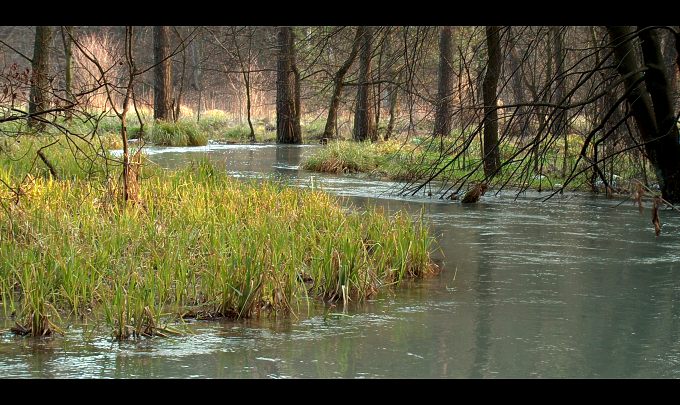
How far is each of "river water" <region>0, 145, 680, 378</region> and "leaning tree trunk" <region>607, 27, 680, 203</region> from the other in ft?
6.22

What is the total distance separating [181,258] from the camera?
20.9ft

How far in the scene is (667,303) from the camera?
20.9 feet

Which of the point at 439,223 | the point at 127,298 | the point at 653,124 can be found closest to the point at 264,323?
the point at 127,298

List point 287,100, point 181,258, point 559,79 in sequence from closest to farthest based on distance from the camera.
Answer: point 181,258
point 559,79
point 287,100

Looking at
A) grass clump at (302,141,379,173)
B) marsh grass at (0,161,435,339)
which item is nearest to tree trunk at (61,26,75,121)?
marsh grass at (0,161,435,339)

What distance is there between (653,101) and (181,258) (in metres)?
6.20

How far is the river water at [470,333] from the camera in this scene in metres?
4.78

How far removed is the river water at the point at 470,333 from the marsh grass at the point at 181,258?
0.19m

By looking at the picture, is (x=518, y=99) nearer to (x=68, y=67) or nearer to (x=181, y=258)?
(x=181, y=258)

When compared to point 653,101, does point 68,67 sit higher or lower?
higher

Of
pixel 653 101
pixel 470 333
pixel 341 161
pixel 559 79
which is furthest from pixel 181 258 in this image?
pixel 341 161

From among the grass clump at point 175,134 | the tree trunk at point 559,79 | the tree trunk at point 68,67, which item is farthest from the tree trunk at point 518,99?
the grass clump at point 175,134

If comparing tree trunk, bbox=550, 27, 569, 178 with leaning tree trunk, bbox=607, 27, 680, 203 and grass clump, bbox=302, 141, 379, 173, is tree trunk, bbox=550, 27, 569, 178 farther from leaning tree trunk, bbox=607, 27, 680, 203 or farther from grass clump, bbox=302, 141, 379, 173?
grass clump, bbox=302, 141, 379, 173
